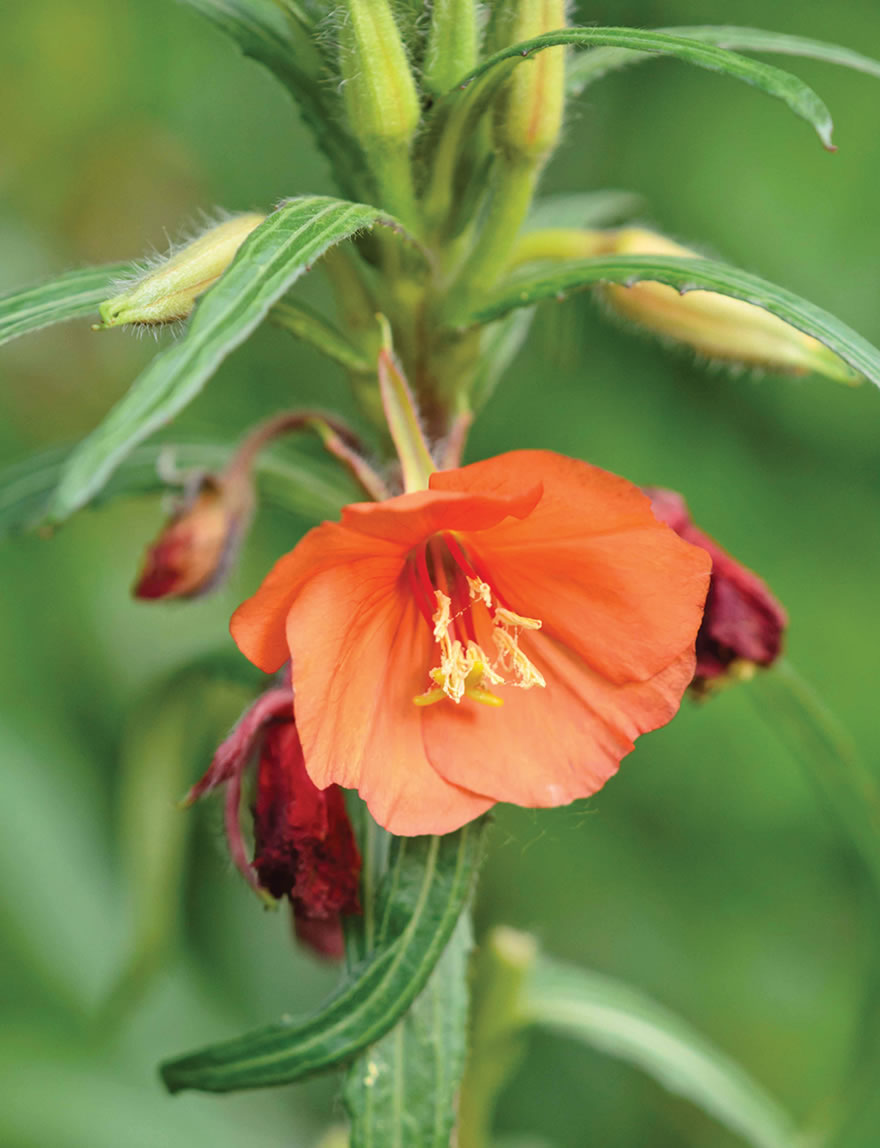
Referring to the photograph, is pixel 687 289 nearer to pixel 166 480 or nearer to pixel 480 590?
pixel 480 590

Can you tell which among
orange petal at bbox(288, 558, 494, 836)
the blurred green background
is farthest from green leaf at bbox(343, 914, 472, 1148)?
the blurred green background

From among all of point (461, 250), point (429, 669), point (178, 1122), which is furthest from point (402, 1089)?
point (178, 1122)

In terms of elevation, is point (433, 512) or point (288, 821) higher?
point (433, 512)

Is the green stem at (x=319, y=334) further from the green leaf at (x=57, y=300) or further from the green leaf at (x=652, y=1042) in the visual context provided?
the green leaf at (x=652, y=1042)

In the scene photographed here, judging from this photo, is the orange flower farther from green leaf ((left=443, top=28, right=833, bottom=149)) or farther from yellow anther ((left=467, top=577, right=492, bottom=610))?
green leaf ((left=443, top=28, right=833, bottom=149))

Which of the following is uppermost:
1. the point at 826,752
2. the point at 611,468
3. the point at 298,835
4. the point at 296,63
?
the point at 296,63

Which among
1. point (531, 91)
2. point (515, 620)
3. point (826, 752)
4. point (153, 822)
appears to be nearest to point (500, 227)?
point (531, 91)
